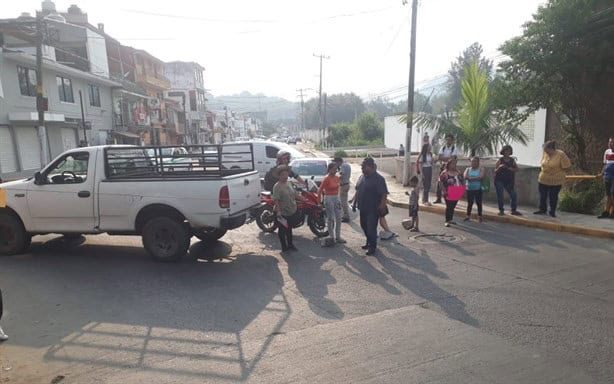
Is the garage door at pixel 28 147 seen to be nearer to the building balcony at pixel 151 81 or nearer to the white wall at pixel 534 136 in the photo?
the building balcony at pixel 151 81

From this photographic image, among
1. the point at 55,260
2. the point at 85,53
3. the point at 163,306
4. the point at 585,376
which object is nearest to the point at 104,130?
the point at 85,53

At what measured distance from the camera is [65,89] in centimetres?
2858

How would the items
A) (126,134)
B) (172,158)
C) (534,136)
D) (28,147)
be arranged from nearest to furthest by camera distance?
(172,158) → (534,136) → (28,147) → (126,134)

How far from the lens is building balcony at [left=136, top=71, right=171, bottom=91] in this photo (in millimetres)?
45366

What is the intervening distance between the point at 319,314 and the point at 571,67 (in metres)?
11.1

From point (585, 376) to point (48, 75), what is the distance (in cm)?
3046

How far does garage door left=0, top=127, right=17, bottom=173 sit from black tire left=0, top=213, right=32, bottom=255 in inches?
708

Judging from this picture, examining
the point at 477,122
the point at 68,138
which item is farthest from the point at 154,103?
the point at 477,122

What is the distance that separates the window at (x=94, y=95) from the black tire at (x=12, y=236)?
2708cm

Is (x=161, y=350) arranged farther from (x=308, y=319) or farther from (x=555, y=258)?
(x=555, y=258)

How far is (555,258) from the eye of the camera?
6938 millimetres

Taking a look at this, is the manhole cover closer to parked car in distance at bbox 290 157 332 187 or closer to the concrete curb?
the concrete curb

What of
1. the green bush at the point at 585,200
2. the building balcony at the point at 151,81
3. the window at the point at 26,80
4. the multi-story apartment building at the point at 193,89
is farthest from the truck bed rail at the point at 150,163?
the multi-story apartment building at the point at 193,89

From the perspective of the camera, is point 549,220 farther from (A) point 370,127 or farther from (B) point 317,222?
(A) point 370,127
